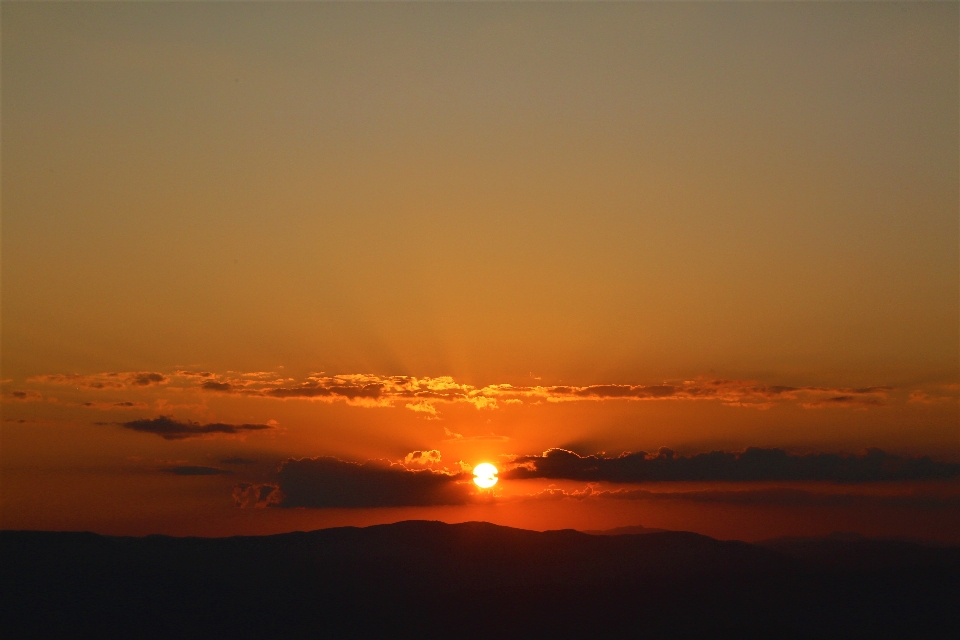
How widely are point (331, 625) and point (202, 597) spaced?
22899 millimetres

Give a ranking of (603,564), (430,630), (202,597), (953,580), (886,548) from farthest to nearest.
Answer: (886,548)
(603,564)
(953,580)
(202,597)
(430,630)

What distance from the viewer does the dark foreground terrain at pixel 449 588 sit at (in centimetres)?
13238

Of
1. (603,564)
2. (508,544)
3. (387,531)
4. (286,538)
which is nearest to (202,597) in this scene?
(286,538)

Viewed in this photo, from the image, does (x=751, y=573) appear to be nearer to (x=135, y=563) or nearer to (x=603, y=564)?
(x=603, y=564)

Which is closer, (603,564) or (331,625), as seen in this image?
(331,625)

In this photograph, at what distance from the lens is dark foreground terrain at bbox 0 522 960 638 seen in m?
132

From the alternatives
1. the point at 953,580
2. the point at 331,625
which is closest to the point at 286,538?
the point at 331,625

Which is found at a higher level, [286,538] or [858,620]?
[286,538]

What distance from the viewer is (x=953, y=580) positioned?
501 ft

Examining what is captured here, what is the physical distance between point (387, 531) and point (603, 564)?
39.2m

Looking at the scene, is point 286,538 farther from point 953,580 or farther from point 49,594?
point 953,580

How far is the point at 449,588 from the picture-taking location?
15175 cm

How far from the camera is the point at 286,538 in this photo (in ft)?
558

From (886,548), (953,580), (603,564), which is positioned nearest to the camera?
(953,580)
